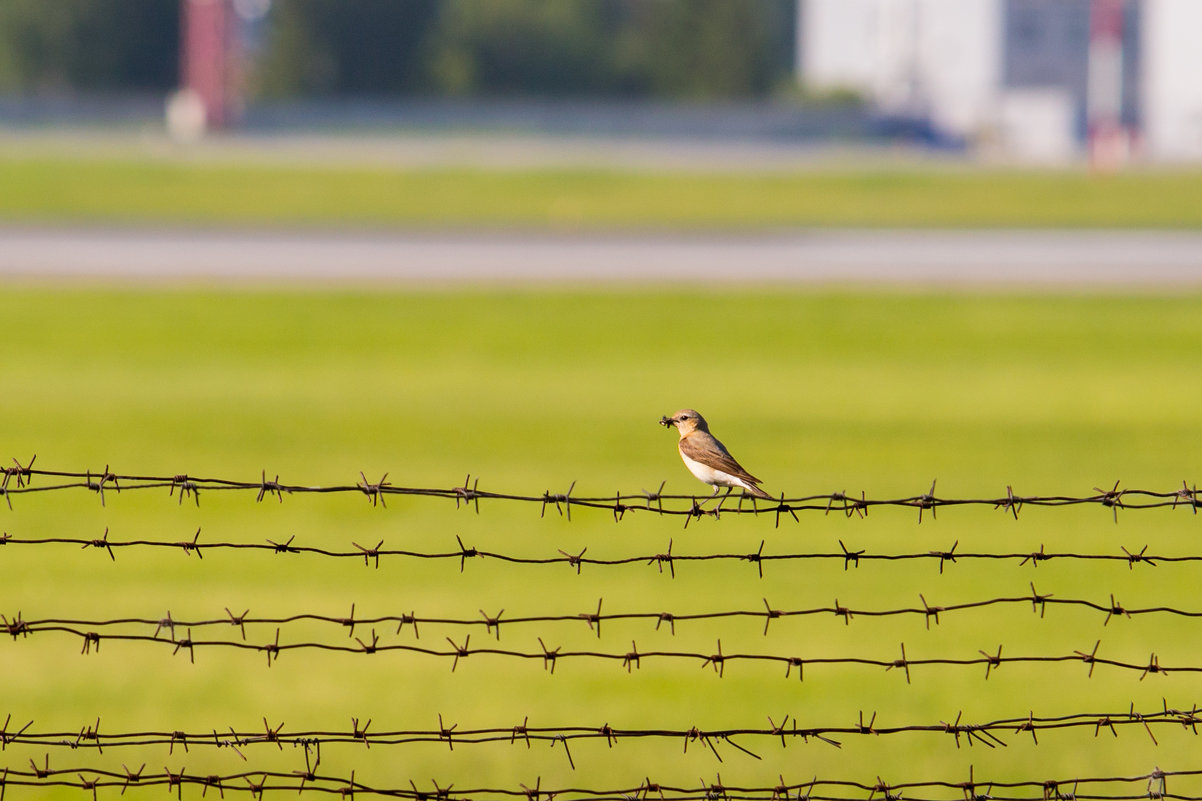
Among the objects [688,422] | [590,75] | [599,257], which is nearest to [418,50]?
[590,75]

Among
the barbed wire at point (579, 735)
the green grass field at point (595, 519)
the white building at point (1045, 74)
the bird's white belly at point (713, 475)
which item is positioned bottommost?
the barbed wire at point (579, 735)

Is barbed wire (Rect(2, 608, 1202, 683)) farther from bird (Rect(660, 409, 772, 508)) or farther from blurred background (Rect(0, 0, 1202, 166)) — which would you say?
blurred background (Rect(0, 0, 1202, 166))

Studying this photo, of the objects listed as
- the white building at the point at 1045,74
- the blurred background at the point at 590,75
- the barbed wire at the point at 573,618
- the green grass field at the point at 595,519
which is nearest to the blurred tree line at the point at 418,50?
the blurred background at the point at 590,75

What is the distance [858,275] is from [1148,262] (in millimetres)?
6889

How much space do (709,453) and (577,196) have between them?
4844 cm

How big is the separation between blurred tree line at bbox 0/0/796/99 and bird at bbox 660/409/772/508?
294ft

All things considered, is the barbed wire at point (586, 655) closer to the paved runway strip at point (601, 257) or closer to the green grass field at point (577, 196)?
the paved runway strip at point (601, 257)

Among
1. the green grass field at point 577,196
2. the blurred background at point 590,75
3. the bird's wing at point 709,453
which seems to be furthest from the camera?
the blurred background at point 590,75

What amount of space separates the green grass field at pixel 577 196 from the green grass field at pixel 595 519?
1863 centimetres

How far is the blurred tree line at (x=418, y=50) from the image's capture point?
90250 millimetres

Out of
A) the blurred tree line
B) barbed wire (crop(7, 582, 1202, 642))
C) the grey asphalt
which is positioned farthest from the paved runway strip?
the blurred tree line

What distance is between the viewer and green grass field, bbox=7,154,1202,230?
48.1m

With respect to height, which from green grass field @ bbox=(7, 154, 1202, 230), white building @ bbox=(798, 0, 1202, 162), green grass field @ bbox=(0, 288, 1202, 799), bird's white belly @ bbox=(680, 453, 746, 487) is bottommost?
bird's white belly @ bbox=(680, 453, 746, 487)

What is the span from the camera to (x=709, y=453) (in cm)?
533
